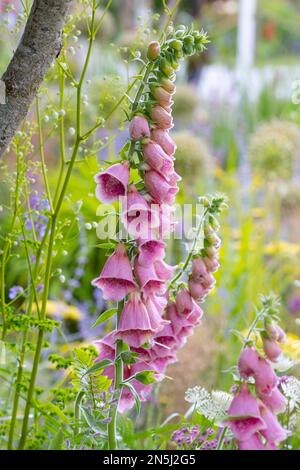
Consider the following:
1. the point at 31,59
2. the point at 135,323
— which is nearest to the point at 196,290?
the point at 135,323

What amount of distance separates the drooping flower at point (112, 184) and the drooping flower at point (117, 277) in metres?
0.07

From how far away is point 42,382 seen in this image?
2.38 meters

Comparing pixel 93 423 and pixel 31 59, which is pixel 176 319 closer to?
pixel 93 423

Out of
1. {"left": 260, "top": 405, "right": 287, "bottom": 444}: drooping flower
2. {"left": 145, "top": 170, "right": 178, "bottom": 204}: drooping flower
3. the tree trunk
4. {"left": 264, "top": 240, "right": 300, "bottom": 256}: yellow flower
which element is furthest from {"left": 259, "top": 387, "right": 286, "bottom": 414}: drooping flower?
{"left": 264, "top": 240, "right": 300, "bottom": 256}: yellow flower

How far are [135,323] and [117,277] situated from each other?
0.07m

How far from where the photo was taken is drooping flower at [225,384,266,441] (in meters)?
1.02

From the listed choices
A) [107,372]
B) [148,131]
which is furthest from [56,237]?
[148,131]

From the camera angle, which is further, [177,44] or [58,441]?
[58,441]

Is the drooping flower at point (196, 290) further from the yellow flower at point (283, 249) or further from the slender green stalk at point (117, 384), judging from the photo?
the yellow flower at point (283, 249)

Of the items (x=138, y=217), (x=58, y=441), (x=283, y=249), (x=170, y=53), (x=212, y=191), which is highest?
(x=212, y=191)

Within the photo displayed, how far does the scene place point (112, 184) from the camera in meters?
1.10

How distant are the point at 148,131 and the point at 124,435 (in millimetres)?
569

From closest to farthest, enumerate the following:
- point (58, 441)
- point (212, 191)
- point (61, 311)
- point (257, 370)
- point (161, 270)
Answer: point (257, 370), point (161, 270), point (58, 441), point (61, 311), point (212, 191)
